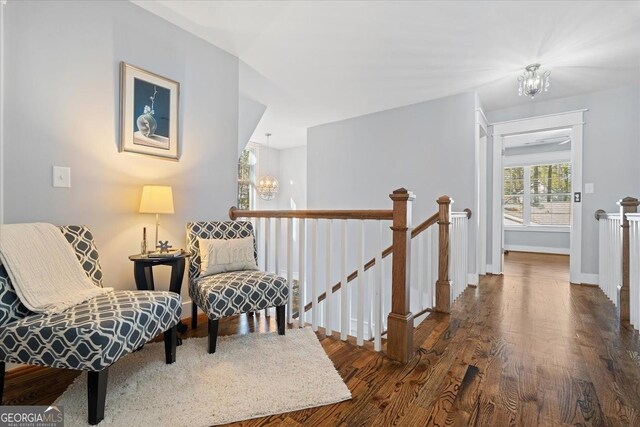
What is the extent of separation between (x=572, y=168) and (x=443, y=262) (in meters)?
2.59

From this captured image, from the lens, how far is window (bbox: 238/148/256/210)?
611cm

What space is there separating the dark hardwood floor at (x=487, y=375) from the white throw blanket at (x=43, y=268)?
1.63ft

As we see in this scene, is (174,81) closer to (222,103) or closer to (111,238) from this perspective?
(222,103)

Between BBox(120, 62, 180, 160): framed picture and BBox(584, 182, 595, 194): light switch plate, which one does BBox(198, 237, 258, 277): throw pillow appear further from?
BBox(584, 182, 595, 194): light switch plate

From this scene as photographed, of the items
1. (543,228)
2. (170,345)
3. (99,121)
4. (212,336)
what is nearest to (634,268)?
(212,336)

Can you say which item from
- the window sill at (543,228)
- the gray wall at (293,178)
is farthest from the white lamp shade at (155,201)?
the window sill at (543,228)

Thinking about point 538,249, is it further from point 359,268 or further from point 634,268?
point 359,268

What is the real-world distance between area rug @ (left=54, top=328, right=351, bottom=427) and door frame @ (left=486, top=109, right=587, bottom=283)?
3.49 meters

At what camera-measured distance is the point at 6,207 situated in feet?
5.30

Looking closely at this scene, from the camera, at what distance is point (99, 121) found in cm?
199

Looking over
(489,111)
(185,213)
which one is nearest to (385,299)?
(185,213)

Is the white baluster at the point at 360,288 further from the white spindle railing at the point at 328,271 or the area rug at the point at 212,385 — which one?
the area rug at the point at 212,385

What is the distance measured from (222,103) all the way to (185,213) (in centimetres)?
112

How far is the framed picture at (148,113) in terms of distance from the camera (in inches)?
83.2
